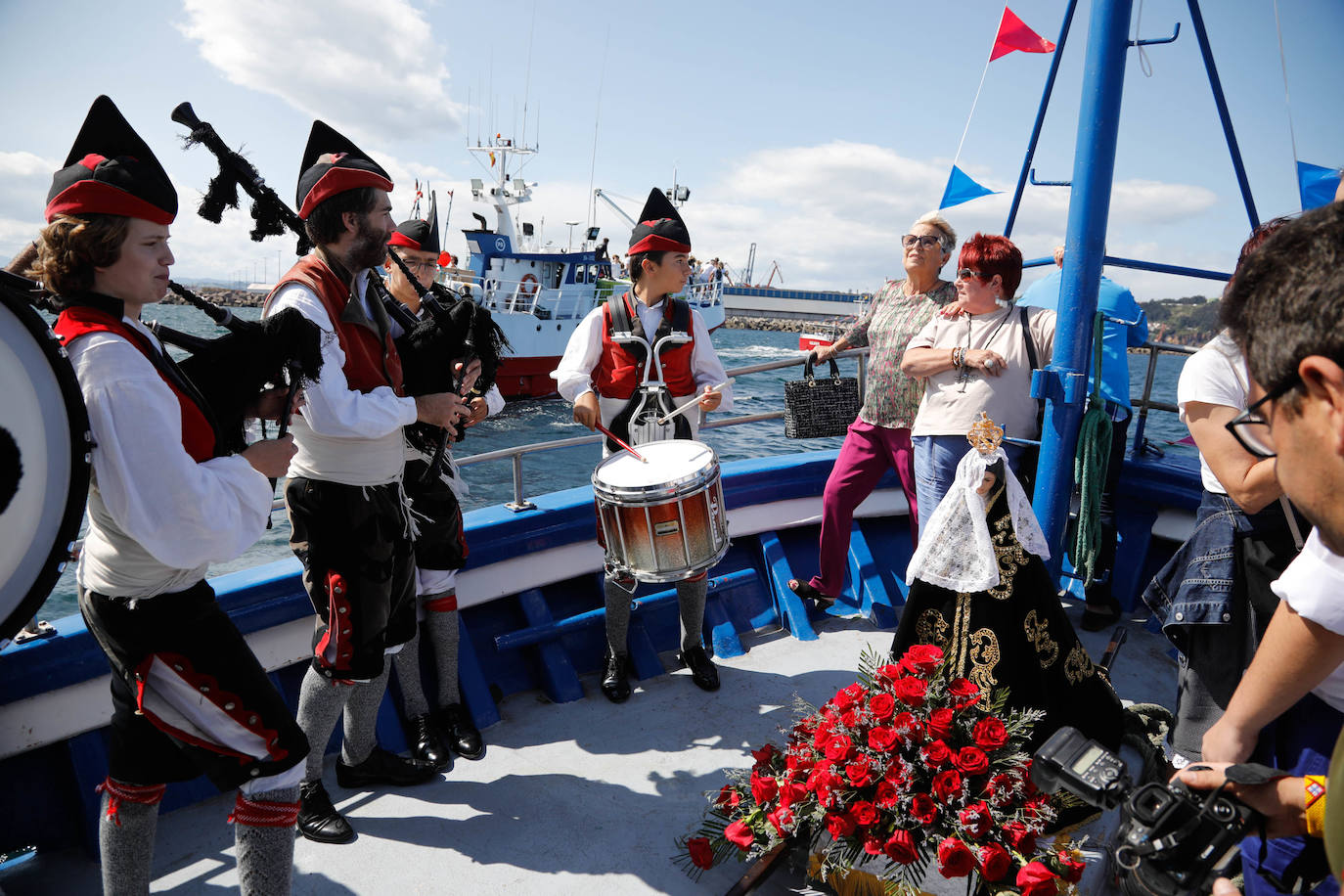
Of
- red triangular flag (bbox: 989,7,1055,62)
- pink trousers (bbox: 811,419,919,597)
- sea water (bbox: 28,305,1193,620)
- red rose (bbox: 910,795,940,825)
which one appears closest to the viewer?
red rose (bbox: 910,795,940,825)

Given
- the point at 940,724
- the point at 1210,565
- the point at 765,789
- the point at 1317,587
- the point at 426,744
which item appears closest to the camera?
the point at 1317,587

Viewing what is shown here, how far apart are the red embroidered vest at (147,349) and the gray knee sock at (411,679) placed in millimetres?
1359

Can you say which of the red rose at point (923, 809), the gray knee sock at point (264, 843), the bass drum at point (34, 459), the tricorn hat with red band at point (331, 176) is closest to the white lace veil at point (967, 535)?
the red rose at point (923, 809)

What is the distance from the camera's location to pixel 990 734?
75.8 inches

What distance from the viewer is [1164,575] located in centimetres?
198

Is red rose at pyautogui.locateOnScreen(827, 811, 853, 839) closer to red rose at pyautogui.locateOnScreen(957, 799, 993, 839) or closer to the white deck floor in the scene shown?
red rose at pyautogui.locateOnScreen(957, 799, 993, 839)

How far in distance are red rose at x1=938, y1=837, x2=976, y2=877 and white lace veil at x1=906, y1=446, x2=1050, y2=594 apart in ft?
2.34

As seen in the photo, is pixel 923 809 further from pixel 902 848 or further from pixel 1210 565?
pixel 1210 565

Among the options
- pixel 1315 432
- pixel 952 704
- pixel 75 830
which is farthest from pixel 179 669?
pixel 1315 432

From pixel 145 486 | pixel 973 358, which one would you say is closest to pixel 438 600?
pixel 145 486

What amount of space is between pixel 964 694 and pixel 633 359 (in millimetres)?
1779

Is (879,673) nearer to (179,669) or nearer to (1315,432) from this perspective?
(1315,432)

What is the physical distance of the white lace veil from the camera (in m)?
2.27

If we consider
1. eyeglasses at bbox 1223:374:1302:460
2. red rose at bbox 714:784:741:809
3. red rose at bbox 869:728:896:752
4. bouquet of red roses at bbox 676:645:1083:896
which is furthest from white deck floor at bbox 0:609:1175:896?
eyeglasses at bbox 1223:374:1302:460
